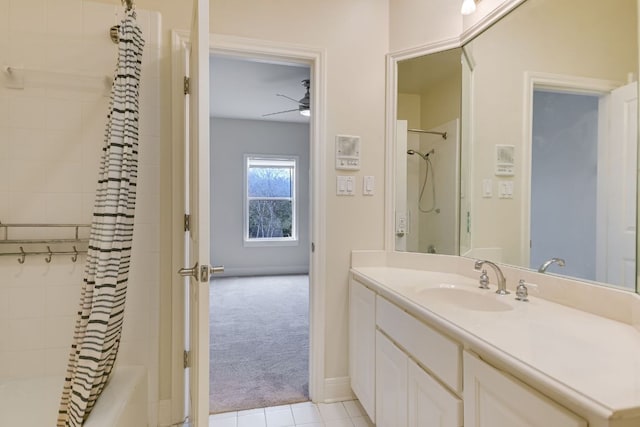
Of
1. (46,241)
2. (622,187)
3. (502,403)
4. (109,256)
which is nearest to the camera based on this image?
(502,403)

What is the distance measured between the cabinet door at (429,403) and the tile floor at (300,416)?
0.67 m

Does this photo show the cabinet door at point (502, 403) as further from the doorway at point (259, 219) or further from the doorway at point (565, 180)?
the doorway at point (259, 219)

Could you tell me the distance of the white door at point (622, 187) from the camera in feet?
3.45

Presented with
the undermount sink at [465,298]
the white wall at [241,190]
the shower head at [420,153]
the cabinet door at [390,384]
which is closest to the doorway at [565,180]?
the undermount sink at [465,298]

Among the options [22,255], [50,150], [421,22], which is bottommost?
[22,255]

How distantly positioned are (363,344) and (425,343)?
2.18 ft

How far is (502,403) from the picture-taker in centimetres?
82

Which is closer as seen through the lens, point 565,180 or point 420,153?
point 565,180

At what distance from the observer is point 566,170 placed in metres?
1.28

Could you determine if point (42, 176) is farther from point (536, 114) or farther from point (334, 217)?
point (536, 114)

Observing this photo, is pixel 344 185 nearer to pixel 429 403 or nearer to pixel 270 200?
pixel 429 403

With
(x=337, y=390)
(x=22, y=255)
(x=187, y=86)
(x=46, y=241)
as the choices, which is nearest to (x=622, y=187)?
(x=337, y=390)

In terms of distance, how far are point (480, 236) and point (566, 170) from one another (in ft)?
1.87

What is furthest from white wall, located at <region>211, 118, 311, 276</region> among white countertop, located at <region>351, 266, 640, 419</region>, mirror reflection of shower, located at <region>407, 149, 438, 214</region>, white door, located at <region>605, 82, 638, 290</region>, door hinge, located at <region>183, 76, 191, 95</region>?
white door, located at <region>605, 82, 638, 290</region>
